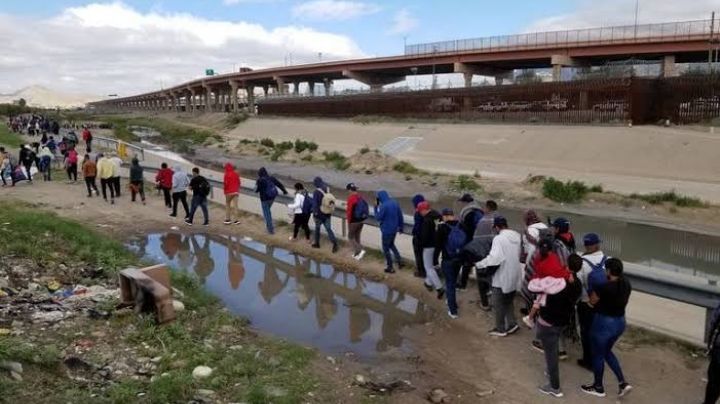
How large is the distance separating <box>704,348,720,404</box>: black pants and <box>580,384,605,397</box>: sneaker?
38.1 inches

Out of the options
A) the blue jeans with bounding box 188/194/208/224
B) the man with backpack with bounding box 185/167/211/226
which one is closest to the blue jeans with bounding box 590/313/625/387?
the man with backpack with bounding box 185/167/211/226

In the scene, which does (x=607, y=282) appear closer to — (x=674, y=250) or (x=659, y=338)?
(x=659, y=338)

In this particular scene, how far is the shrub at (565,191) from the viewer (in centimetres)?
2100

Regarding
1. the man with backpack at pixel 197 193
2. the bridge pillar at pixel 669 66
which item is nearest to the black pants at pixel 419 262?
the man with backpack at pixel 197 193

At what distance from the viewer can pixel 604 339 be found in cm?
604

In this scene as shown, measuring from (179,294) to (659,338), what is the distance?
682 centimetres

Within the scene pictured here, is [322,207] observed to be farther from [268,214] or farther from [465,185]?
[465,185]

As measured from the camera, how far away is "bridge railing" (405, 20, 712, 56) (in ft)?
133

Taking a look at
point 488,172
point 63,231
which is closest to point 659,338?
point 63,231

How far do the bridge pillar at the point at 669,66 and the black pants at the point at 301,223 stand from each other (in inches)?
1294

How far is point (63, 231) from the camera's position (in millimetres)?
12492

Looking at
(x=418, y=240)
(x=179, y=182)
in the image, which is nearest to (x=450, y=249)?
(x=418, y=240)

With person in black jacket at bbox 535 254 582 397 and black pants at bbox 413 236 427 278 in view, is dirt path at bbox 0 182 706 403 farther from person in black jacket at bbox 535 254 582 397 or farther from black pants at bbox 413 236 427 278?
black pants at bbox 413 236 427 278

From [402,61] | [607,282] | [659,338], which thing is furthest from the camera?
[402,61]
